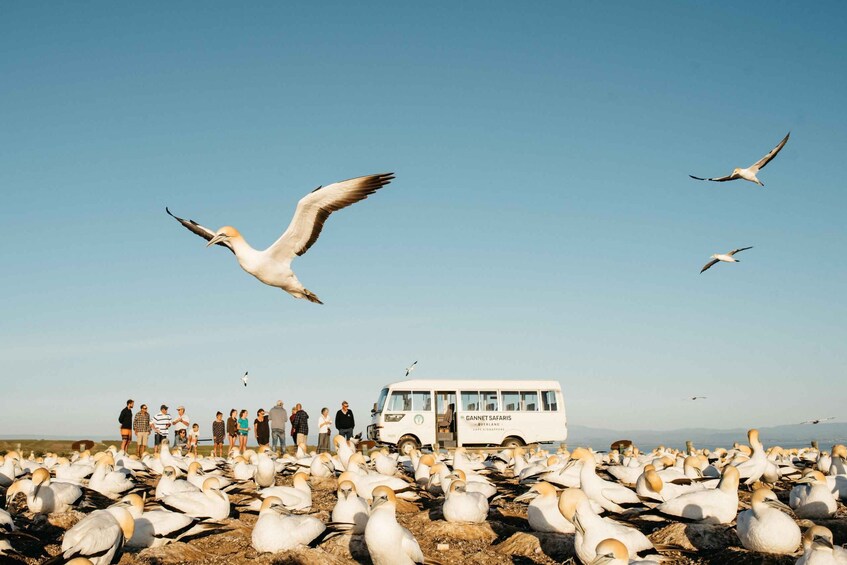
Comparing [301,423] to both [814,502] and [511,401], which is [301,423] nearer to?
[511,401]

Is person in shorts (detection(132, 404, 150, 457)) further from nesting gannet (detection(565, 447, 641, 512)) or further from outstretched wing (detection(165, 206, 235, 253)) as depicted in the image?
→ nesting gannet (detection(565, 447, 641, 512))

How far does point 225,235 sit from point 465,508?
545 cm

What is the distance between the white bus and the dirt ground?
16.2 m

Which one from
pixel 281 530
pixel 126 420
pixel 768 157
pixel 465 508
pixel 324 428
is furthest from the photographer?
pixel 324 428

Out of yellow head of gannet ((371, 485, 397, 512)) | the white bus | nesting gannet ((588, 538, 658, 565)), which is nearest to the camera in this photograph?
nesting gannet ((588, 538, 658, 565))

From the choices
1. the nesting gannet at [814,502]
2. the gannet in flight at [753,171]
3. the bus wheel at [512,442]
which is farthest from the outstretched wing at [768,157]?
the bus wheel at [512,442]

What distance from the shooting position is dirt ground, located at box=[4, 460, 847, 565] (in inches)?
334

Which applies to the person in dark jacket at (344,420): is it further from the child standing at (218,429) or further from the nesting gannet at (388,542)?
the nesting gannet at (388,542)

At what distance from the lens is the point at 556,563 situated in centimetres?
855

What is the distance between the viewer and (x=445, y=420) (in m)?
27.5

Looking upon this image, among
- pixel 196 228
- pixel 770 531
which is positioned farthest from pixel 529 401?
pixel 770 531

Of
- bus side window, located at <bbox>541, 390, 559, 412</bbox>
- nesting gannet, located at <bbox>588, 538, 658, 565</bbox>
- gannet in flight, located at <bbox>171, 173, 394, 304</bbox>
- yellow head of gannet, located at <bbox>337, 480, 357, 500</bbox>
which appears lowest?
nesting gannet, located at <bbox>588, 538, 658, 565</bbox>

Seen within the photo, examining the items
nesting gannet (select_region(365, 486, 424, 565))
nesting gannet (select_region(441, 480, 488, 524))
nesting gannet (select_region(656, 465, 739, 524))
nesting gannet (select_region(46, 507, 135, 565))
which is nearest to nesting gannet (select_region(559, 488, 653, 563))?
nesting gannet (select_region(365, 486, 424, 565))

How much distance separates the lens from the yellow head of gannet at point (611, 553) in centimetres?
638
